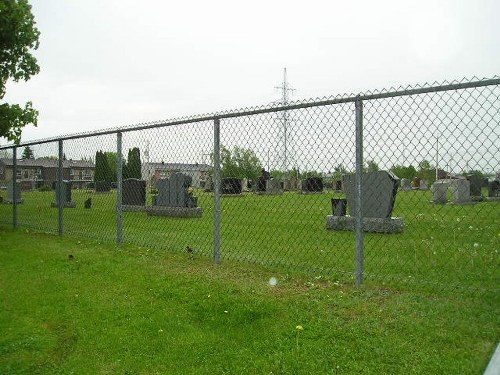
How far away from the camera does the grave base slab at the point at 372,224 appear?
8.18m

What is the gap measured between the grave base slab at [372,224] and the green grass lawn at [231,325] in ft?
12.6

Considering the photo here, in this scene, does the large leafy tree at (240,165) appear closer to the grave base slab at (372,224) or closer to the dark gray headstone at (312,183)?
the dark gray headstone at (312,183)

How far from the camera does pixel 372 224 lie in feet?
27.6

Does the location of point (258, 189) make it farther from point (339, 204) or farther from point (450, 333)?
point (450, 333)

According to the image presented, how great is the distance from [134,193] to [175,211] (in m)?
2.55

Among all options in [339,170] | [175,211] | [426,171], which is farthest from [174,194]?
[426,171]

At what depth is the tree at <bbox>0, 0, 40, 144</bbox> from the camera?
9.94 metres

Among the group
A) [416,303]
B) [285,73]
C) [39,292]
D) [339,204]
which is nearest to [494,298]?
[416,303]

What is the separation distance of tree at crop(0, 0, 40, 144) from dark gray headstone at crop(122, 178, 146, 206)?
353 centimetres

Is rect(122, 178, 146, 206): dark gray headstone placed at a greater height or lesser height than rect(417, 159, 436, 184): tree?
lesser

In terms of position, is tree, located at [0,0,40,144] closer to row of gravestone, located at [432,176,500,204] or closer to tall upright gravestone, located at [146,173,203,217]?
tall upright gravestone, located at [146,173,203,217]

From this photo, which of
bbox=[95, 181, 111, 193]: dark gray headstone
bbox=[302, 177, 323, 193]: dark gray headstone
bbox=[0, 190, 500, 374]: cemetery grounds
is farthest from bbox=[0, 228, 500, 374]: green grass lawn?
bbox=[95, 181, 111, 193]: dark gray headstone

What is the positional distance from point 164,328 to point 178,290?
938 millimetres

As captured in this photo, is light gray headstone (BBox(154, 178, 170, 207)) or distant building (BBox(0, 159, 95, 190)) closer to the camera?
distant building (BBox(0, 159, 95, 190))
